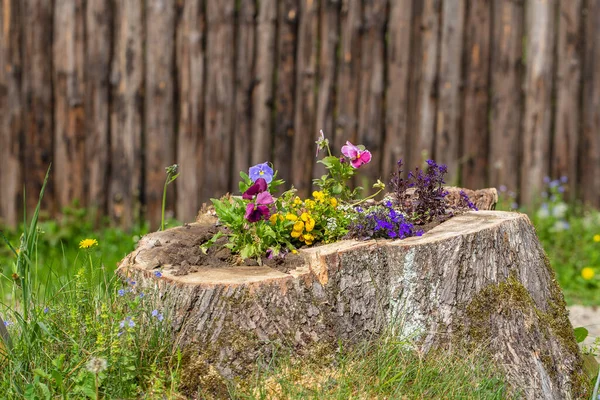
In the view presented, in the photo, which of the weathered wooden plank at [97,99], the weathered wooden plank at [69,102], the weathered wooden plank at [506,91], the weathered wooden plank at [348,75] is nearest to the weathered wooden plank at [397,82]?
the weathered wooden plank at [348,75]

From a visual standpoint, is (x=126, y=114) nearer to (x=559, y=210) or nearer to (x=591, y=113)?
(x=559, y=210)

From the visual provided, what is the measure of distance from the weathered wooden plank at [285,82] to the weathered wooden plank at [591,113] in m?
2.32

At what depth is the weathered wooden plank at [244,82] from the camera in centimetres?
577

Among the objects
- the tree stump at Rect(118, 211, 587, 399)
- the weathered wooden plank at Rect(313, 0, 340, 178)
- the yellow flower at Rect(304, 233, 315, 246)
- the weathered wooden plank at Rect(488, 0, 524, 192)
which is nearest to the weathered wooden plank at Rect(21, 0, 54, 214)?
the weathered wooden plank at Rect(313, 0, 340, 178)

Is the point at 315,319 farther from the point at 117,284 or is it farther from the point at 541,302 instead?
the point at 541,302

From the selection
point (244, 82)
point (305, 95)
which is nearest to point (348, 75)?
point (305, 95)

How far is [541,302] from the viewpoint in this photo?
3.32 m

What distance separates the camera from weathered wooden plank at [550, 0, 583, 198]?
20.3 feet

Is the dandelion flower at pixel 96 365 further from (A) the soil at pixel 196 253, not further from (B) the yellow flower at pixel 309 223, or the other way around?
(B) the yellow flower at pixel 309 223

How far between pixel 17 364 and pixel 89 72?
3375mm

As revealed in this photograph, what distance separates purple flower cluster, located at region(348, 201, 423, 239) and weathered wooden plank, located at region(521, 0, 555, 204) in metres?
3.26

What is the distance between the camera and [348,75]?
19.2ft

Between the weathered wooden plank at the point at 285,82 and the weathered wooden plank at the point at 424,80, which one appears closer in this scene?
the weathered wooden plank at the point at 285,82

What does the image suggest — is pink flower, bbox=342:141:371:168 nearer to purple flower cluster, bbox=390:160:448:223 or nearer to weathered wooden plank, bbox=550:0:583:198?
purple flower cluster, bbox=390:160:448:223
